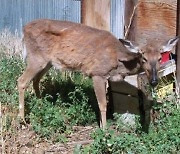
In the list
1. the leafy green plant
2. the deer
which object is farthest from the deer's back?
the leafy green plant

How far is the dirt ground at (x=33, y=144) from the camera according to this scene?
22.3ft

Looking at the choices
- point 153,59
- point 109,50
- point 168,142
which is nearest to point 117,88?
point 109,50

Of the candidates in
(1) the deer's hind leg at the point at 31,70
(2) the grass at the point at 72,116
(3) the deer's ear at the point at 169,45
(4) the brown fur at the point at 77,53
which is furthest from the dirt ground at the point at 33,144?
(3) the deer's ear at the point at 169,45

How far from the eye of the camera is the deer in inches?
311

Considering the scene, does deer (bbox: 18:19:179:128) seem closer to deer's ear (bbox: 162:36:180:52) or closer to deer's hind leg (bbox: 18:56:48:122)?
deer's hind leg (bbox: 18:56:48:122)

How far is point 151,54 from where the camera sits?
7.28m

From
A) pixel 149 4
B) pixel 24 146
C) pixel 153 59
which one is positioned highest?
pixel 149 4

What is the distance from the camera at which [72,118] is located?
7836 millimetres

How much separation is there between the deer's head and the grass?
48 centimetres

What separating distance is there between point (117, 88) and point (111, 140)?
2.10m

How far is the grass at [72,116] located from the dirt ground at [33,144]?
0.06m

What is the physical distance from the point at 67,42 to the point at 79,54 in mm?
257

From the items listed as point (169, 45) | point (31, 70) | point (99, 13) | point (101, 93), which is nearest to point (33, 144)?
point (101, 93)

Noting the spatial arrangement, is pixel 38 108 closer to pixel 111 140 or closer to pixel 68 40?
pixel 68 40
